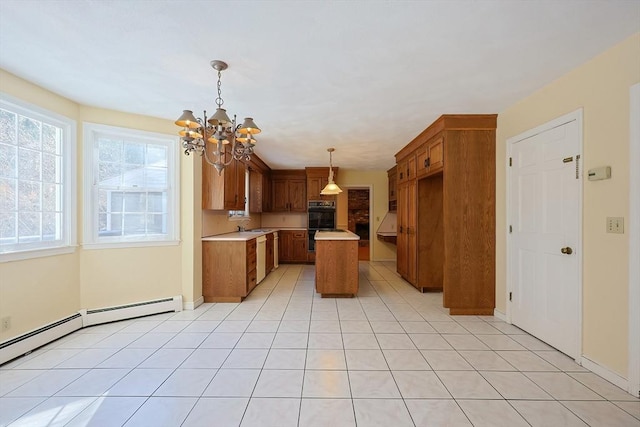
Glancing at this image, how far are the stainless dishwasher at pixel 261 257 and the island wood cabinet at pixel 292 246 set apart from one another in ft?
5.45

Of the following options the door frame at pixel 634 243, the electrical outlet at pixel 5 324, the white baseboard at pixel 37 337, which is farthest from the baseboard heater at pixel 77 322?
the door frame at pixel 634 243

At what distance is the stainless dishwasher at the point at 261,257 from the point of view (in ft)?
15.0

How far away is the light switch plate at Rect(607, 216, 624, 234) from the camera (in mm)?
1973

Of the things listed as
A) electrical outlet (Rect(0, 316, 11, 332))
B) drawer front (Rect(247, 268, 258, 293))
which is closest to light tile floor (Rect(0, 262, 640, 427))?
electrical outlet (Rect(0, 316, 11, 332))

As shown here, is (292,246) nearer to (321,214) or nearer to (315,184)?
(321,214)

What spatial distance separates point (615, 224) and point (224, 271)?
157 inches

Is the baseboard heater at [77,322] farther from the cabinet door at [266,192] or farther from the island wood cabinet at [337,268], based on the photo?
the cabinet door at [266,192]

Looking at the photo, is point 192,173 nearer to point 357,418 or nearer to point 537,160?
point 357,418

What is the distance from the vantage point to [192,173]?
11.6 ft

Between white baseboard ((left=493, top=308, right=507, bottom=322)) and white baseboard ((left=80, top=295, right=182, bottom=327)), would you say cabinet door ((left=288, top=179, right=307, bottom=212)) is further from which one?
white baseboard ((left=493, top=308, right=507, bottom=322))

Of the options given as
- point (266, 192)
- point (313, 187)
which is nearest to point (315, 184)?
point (313, 187)

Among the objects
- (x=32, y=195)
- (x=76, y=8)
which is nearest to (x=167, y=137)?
(x=32, y=195)

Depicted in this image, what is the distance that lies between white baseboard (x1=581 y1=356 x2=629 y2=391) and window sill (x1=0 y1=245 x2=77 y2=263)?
15.8ft

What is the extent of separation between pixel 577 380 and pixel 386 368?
1400 millimetres
